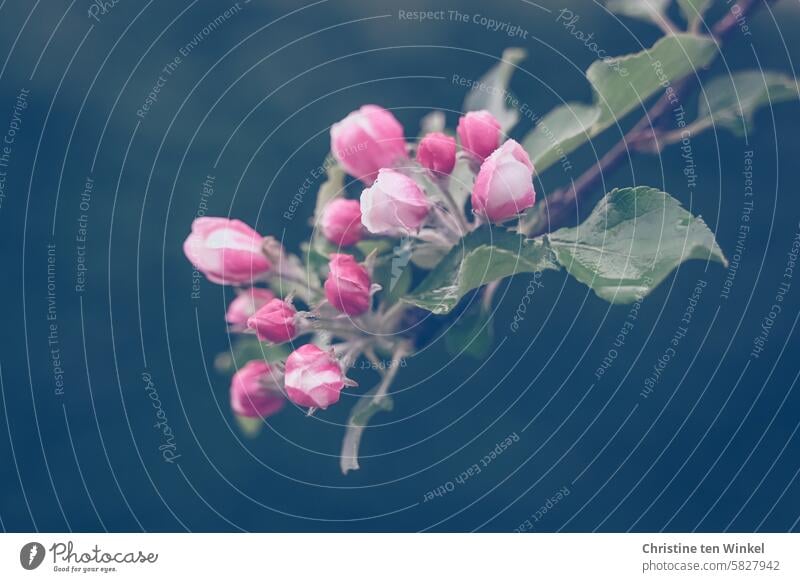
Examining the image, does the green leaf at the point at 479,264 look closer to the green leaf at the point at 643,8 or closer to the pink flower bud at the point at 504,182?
the pink flower bud at the point at 504,182

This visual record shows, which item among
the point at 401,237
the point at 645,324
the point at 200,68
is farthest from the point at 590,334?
the point at 200,68

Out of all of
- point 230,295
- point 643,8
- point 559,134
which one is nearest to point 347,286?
point 559,134

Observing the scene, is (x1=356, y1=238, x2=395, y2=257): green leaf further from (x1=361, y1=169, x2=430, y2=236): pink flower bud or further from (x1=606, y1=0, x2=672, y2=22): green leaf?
(x1=606, y1=0, x2=672, y2=22): green leaf

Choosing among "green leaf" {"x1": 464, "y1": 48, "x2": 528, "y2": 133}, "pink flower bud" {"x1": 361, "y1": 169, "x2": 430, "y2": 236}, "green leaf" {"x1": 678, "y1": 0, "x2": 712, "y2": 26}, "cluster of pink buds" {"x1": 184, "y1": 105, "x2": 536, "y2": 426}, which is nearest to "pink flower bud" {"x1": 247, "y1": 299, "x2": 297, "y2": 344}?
"cluster of pink buds" {"x1": 184, "y1": 105, "x2": 536, "y2": 426}

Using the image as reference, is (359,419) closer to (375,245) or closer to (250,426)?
(375,245)

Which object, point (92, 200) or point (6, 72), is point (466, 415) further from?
point (6, 72)
